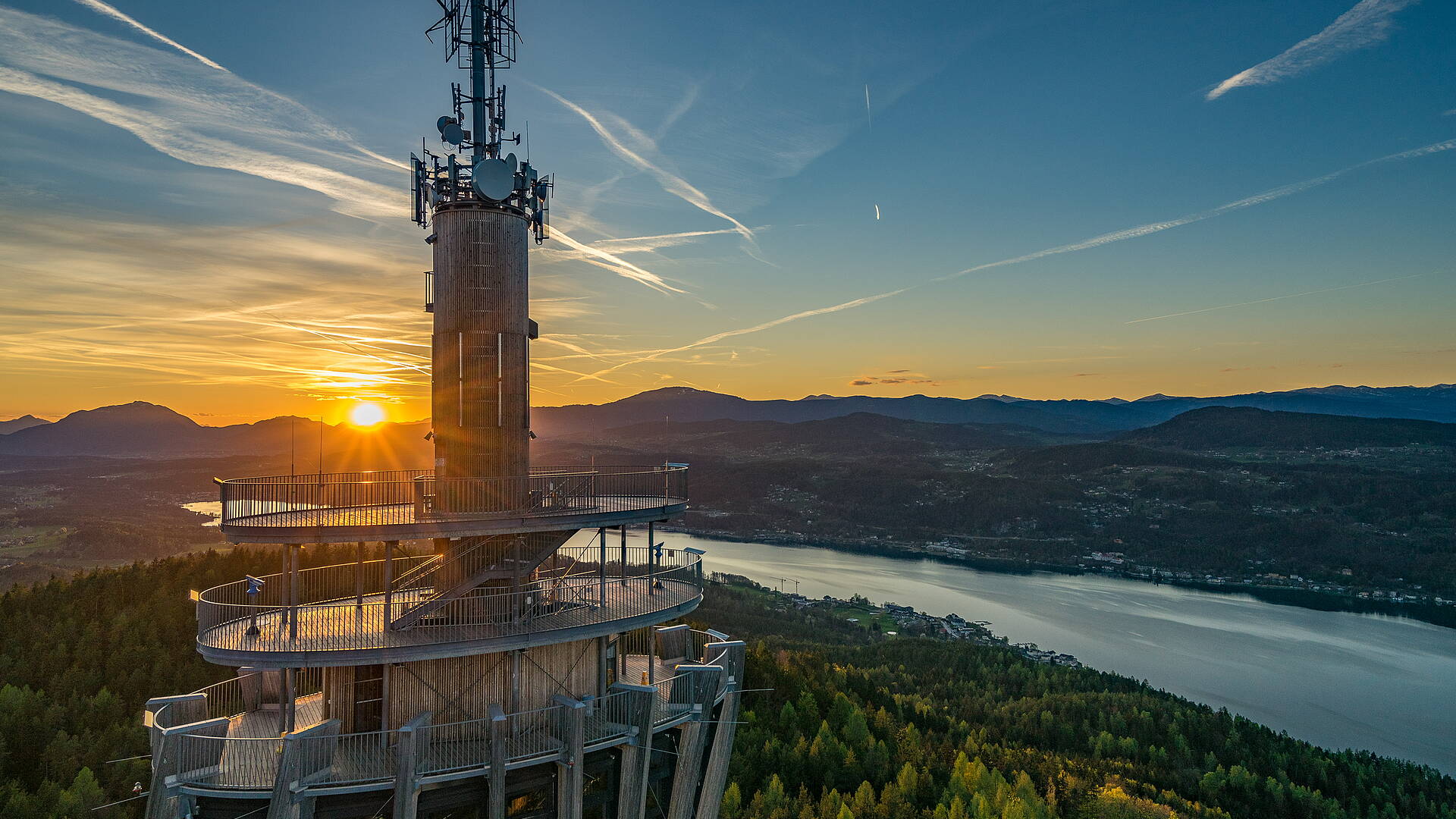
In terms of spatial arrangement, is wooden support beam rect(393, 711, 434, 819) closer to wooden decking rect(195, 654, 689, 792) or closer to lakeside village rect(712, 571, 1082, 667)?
wooden decking rect(195, 654, 689, 792)

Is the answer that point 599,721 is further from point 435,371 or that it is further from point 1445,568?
point 1445,568

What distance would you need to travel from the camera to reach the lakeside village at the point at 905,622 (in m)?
106

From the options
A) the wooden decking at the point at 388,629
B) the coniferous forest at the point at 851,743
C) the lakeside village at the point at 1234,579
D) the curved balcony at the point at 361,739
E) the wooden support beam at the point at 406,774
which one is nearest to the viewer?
the wooden support beam at the point at 406,774

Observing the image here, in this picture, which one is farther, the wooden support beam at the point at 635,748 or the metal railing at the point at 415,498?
the wooden support beam at the point at 635,748

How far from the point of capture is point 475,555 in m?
17.9

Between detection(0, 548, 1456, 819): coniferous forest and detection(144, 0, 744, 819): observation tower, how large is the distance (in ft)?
46.9

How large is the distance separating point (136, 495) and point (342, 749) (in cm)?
23448

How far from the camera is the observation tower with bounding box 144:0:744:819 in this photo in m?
15.1

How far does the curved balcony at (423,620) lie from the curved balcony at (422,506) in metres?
1.32

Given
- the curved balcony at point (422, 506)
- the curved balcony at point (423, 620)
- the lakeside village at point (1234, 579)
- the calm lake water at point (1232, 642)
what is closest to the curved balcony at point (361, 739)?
the curved balcony at point (423, 620)

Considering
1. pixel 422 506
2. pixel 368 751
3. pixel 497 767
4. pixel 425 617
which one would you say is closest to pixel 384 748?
pixel 368 751

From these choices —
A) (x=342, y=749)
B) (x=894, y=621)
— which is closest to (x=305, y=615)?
(x=342, y=749)

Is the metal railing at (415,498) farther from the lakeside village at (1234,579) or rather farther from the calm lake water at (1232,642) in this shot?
the lakeside village at (1234,579)

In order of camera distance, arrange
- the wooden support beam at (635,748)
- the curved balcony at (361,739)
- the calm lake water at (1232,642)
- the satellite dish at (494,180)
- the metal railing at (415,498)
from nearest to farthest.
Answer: the curved balcony at (361,739)
the metal railing at (415,498)
the wooden support beam at (635,748)
the satellite dish at (494,180)
the calm lake water at (1232,642)
